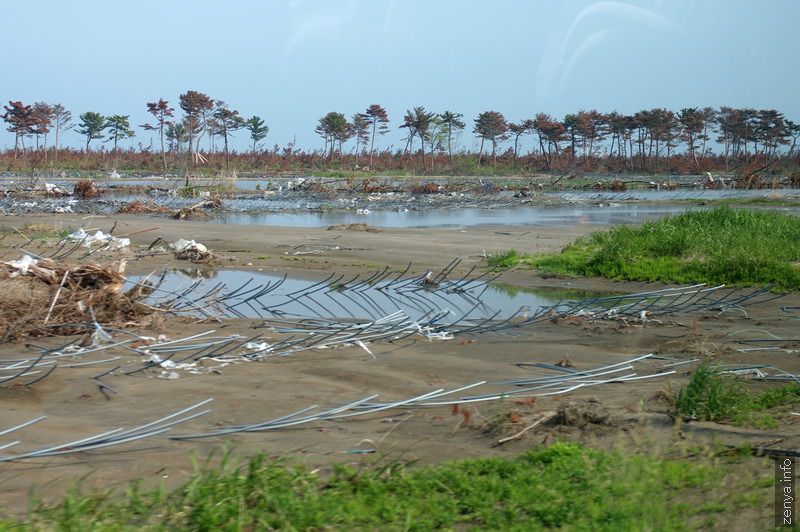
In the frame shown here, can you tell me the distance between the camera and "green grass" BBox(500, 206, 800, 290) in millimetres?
10633

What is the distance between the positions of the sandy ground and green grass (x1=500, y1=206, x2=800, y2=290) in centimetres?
99

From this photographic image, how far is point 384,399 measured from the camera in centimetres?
547

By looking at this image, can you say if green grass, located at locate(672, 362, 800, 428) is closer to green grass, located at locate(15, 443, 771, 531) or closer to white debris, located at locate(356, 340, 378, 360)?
green grass, located at locate(15, 443, 771, 531)

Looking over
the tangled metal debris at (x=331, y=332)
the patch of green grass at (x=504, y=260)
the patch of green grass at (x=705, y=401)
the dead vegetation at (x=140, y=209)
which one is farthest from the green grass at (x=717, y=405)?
the dead vegetation at (x=140, y=209)

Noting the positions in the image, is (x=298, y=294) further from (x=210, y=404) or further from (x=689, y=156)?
(x=689, y=156)

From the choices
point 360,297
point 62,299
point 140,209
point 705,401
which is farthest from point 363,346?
point 140,209

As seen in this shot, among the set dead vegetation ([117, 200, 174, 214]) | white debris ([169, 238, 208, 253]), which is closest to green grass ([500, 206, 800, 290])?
white debris ([169, 238, 208, 253])

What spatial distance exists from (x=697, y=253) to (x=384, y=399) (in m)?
8.15

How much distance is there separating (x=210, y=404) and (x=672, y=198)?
34518 mm

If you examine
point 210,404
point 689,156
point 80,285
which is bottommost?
point 210,404

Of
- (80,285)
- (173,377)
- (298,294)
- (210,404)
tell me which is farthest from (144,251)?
(210,404)

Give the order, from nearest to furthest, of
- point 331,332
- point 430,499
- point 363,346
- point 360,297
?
point 430,499 → point 363,346 → point 331,332 → point 360,297

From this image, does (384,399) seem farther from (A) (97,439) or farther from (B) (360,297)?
(B) (360,297)

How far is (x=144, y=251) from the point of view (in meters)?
14.4
